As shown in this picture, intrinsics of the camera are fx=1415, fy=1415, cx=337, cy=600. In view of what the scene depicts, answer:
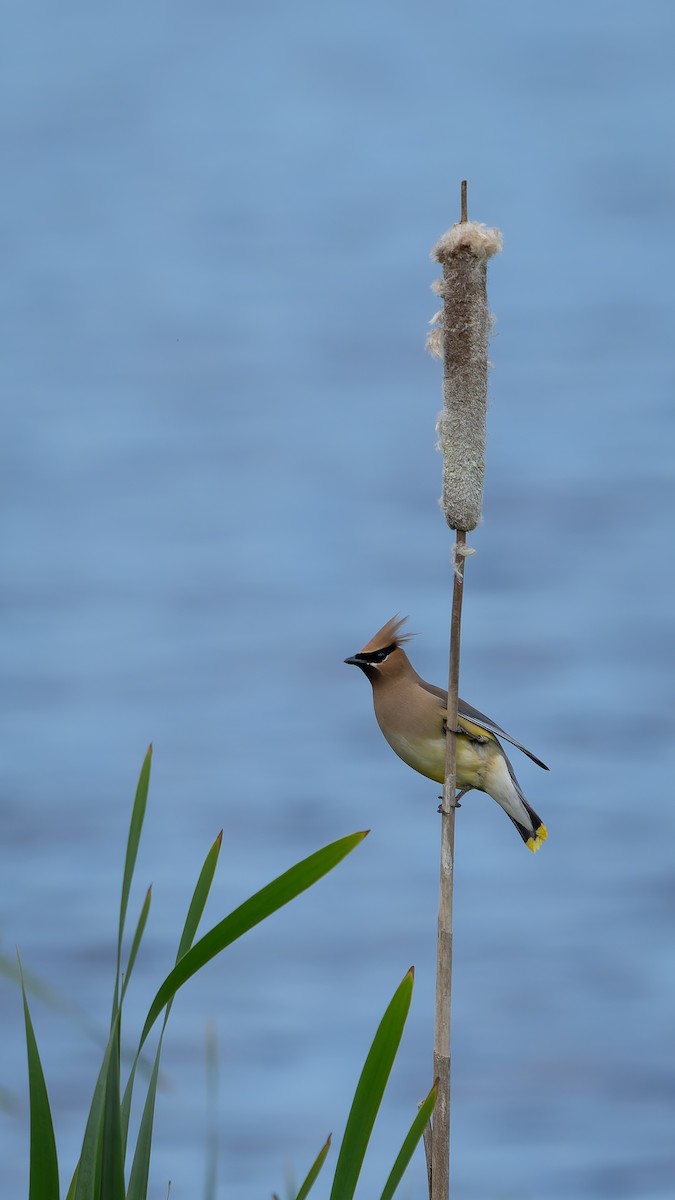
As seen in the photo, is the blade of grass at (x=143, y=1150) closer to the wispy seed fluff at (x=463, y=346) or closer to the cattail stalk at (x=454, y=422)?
the cattail stalk at (x=454, y=422)

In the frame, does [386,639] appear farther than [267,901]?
Yes

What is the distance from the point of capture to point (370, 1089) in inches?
48.5

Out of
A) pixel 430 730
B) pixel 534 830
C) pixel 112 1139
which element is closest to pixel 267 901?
pixel 112 1139

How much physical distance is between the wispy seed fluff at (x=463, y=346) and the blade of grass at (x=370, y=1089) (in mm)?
533

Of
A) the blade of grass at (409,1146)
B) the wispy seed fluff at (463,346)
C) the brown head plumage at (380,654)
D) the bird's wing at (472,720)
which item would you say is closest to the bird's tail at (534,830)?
the bird's wing at (472,720)

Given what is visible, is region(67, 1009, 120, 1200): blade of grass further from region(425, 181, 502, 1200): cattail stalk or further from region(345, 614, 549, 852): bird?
region(345, 614, 549, 852): bird

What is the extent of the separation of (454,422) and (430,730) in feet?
2.47

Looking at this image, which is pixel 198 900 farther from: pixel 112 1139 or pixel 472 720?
pixel 472 720

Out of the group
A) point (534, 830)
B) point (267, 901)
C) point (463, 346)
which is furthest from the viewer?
point (534, 830)

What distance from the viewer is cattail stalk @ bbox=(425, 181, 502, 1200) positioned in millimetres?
1445

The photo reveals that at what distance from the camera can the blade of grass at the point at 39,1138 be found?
1234 millimetres

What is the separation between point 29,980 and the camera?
125 centimetres

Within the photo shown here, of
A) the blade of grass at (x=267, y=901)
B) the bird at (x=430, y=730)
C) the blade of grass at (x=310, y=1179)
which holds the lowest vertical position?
the blade of grass at (x=310, y=1179)

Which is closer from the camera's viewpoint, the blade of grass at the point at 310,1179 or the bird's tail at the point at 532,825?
the blade of grass at the point at 310,1179
